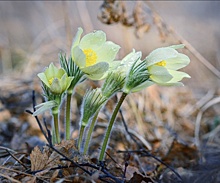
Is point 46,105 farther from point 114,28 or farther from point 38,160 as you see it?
point 114,28

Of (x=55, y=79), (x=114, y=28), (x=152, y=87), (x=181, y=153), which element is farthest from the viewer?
(x=114, y=28)

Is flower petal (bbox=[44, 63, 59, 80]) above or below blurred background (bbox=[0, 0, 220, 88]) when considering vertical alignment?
above

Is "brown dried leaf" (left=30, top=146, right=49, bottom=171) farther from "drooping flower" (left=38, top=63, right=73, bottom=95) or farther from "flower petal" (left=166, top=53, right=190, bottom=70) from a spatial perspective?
"flower petal" (left=166, top=53, right=190, bottom=70)

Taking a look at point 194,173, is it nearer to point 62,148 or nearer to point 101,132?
point 62,148

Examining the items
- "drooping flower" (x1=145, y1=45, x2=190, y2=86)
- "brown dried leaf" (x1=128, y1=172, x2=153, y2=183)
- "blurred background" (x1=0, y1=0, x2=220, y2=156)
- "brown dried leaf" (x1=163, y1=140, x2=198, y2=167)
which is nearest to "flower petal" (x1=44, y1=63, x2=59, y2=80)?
"drooping flower" (x1=145, y1=45, x2=190, y2=86)

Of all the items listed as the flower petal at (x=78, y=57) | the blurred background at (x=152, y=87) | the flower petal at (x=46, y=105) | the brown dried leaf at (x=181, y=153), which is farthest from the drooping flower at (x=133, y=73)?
the blurred background at (x=152, y=87)

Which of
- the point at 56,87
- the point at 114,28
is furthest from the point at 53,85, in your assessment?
the point at 114,28

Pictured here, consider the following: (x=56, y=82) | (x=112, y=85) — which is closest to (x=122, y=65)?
(x=112, y=85)
